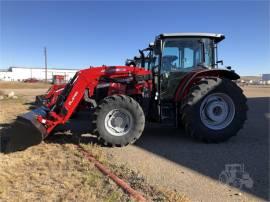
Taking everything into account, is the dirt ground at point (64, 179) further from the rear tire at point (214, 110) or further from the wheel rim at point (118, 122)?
the rear tire at point (214, 110)

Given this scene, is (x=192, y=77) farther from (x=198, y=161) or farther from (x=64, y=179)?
(x=64, y=179)

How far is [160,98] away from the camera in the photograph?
8945mm

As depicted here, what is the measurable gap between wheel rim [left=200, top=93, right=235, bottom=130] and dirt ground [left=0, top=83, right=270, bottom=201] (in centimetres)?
52

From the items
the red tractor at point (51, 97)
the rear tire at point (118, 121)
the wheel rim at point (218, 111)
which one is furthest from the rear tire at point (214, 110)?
the red tractor at point (51, 97)

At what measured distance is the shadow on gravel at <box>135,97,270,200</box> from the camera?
577 cm

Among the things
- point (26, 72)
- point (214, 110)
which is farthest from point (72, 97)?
point (26, 72)

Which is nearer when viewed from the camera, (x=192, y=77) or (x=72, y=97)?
(x=72, y=97)

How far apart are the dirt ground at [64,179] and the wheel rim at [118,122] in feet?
1.84

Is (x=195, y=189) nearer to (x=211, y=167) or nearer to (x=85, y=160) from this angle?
(x=211, y=167)

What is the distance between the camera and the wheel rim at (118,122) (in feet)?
26.9

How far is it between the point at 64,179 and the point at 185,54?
4786 millimetres

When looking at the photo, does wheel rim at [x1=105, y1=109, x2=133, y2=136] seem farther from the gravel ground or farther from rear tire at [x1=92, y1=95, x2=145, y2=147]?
the gravel ground

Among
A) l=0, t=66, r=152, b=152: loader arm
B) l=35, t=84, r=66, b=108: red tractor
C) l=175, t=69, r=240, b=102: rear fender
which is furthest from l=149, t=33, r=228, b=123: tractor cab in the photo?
l=35, t=84, r=66, b=108: red tractor

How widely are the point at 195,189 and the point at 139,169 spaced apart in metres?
1.29
